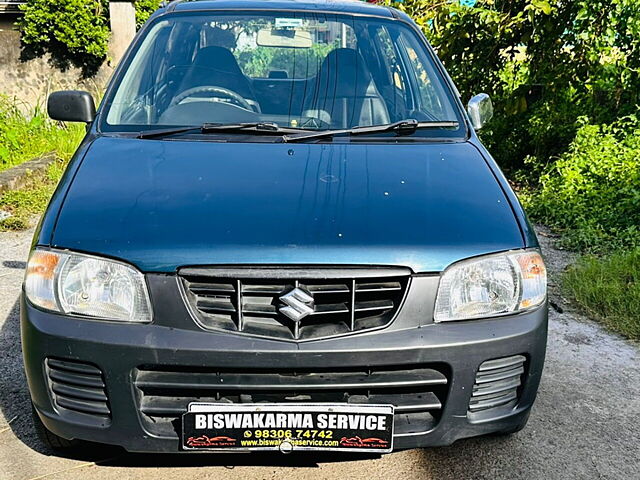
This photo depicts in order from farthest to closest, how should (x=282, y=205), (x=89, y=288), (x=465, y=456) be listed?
(x=465, y=456) < (x=282, y=205) < (x=89, y=288)

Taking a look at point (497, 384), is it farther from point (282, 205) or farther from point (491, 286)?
point (282, 205)

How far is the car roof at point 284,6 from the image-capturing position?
3578 millimetres

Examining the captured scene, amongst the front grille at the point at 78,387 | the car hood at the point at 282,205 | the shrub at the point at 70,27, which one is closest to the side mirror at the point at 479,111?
the car hood at the point at 282,205

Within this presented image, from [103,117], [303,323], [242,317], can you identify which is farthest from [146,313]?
[103,117]

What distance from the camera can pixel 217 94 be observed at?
3279 mm

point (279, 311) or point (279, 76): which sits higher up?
point (279, 76)

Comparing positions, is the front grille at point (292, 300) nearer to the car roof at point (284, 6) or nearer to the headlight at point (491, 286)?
the headlight at point (491, 286)

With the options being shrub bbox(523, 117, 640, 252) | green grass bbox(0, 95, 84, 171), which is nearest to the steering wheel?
shrub bbox(523, 117, 640, 252)

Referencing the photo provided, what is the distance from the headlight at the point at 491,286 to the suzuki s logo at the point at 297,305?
0.39 m

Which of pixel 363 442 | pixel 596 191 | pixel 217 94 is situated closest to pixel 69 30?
pixel 596 191

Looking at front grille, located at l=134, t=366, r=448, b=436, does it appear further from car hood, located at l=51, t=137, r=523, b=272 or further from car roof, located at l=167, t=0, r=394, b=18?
car roof, located at l=167, t=0, r=394, b=18

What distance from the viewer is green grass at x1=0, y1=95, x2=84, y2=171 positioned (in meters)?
7.58

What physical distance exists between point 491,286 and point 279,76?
1.75 metres

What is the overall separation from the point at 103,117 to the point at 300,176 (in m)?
1.05
